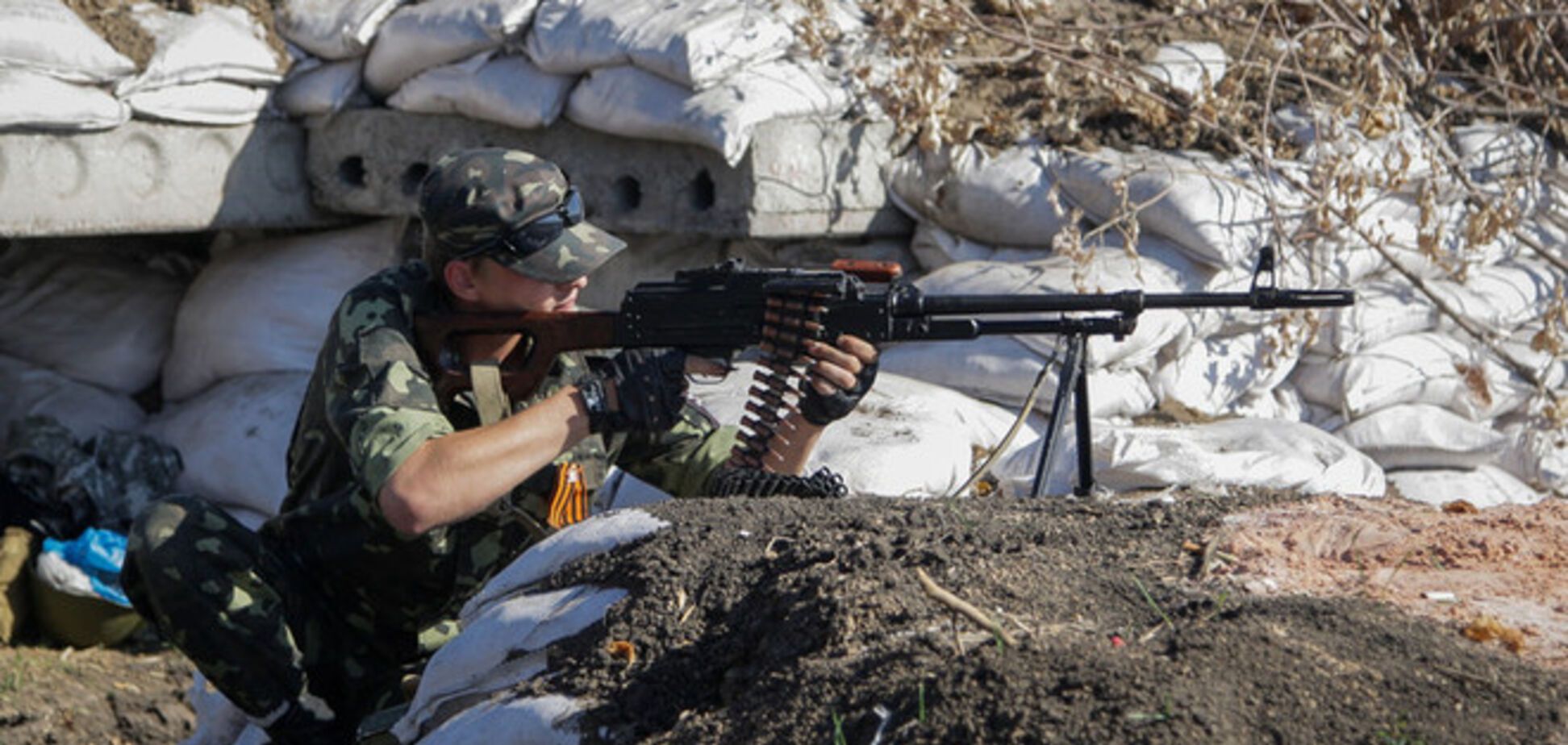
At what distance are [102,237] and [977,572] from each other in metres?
4.34

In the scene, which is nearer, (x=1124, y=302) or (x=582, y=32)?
(x=1124, y=302)

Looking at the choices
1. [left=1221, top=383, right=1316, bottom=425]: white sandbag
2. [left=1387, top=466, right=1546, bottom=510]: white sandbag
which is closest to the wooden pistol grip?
[left=1221, top=383, right=1316, bottom=425]: white sandbag

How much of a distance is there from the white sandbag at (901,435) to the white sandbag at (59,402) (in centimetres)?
216

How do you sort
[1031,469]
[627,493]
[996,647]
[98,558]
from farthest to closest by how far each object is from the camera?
[98,558], [1031,469], [627,493], [996,647]

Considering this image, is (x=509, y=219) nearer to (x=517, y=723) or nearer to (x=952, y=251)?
(x=517, y=723)

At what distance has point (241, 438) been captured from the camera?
553 centimetres

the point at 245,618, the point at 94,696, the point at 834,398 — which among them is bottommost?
the point at 94,696

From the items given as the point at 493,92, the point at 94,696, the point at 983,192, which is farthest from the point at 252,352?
the point at 983,192

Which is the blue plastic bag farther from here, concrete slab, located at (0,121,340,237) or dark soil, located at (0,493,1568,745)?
dark soil, located at (0,493,1568,745)

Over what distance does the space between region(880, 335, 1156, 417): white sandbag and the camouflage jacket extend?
138 cm

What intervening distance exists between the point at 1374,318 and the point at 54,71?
361 cm

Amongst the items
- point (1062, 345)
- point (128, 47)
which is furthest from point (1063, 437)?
point (128, 47)

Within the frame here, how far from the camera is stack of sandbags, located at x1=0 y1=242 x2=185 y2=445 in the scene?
5.90 m

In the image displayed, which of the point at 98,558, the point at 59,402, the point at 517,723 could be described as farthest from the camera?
the point at 59,402
